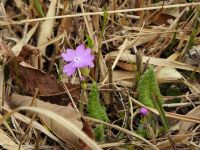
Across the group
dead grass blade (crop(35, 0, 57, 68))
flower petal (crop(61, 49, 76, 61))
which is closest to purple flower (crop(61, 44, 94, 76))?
flower petal (crop(61, 49, 76, 61))

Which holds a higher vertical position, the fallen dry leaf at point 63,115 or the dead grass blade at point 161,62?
the dead grass blade at point 161,62

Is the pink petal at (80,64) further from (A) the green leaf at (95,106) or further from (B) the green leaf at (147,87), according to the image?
(B) the green leaf at (147,87)

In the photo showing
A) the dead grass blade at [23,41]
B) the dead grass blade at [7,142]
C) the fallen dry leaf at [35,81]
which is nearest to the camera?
the dead grass blade at [7,142]

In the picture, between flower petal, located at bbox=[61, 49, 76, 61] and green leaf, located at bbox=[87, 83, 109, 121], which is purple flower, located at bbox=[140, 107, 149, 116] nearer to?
green leaf, located at bbox=[87, 83, 109, 121]

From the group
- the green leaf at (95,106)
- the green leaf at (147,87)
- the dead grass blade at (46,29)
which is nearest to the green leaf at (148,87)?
the green leaf at (147,87)

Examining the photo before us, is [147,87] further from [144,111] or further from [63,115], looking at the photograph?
[63,115]
